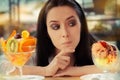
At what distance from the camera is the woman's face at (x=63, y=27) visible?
1724 mm

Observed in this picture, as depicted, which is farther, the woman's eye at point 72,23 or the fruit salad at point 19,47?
the woman's eye at point 72,23

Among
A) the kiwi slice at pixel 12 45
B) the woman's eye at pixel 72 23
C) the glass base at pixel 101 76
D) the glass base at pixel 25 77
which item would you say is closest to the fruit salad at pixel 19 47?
the kiwi slice at pixel 12 45

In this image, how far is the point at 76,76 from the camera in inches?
69.2

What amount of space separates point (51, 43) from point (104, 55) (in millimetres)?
366

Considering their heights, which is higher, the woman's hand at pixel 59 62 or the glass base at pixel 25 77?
the woman's hand at pixel 59 62

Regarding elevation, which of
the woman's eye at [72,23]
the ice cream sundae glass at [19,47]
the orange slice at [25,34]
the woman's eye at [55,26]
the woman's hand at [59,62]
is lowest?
the woman's hand at [59,62]

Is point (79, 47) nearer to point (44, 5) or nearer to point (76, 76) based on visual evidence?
point (76, 76)

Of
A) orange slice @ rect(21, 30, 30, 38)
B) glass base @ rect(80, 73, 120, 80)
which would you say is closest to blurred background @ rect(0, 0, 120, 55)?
orange slice @ rect(21, 30, 30, 38)

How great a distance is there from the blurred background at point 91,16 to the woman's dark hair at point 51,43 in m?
0.03

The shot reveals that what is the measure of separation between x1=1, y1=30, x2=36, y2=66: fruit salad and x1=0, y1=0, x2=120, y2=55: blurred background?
5 cm

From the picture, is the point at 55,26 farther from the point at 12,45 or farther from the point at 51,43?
the point at 12,45

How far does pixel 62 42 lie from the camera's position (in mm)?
1755

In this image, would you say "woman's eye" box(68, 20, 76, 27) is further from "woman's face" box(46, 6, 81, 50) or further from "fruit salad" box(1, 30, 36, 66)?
"fruit salad" box(1, 30, 36, 66)

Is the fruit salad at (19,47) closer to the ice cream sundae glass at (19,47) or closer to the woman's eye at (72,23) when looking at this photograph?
the ice cream sundae glass at (19,47)
